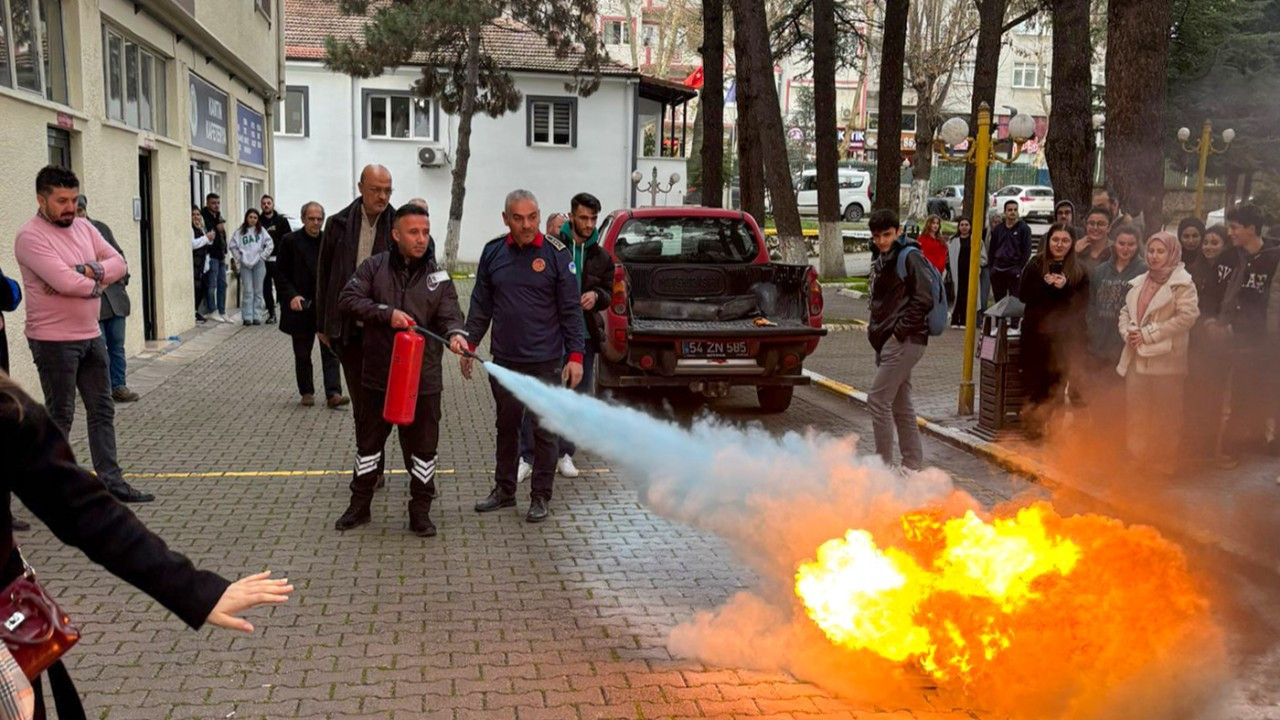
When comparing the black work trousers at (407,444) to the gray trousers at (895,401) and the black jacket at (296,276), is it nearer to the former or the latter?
the gray trousers at (895,401)

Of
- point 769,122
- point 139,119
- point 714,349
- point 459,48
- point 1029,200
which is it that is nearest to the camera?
point 714,349

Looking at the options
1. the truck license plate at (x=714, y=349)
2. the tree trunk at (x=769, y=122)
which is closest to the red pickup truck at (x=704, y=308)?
the truck license plate at (x=714, y=349)

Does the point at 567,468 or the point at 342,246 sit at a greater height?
the point at 342,246

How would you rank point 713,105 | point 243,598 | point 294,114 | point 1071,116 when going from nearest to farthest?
point 243,598 < point 1071,116 < point 713,105 < point 294,114

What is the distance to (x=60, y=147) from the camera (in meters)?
11.2

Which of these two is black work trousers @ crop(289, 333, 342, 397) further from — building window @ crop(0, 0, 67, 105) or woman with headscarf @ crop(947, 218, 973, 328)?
woman with headscarf @ crop(947, 218, 973, 328)

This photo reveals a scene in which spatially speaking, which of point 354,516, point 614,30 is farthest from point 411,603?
point 614,30

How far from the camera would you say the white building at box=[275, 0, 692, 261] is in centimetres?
3556

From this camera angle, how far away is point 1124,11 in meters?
10.3

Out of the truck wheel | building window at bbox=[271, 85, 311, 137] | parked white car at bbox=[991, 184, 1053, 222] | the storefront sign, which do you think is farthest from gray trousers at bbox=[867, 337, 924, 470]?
parked white car at bbox=[991, 184, 1053, 222]

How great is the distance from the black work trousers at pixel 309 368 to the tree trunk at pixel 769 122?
10.7 meters

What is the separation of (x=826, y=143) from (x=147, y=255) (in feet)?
50.7

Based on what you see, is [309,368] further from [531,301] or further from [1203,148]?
[1203,148]

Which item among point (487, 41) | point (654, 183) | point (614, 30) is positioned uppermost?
point (614, 30)
